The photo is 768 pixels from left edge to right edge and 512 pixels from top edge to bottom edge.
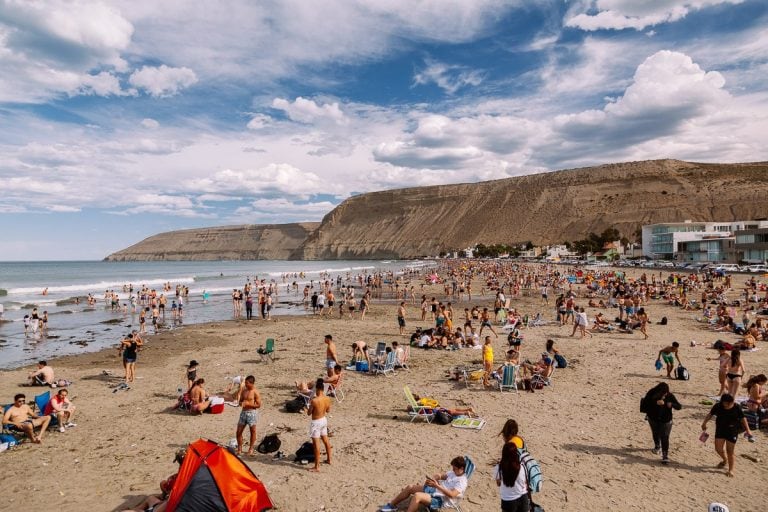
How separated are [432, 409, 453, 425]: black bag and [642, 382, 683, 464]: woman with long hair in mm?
3115

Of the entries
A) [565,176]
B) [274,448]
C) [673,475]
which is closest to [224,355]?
[274,448]

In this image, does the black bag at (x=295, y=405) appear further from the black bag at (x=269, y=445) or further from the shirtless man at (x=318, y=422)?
the shirtless man at (x=318, y=422)

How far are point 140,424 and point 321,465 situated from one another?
4.05 meters

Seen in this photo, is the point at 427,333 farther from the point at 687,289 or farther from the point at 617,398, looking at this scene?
the point at 687,289

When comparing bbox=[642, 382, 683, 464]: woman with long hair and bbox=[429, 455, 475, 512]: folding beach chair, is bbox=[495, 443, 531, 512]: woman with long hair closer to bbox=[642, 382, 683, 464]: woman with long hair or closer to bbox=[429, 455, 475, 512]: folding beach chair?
bbox=[429, 455, 475, 512]: folding beach chair

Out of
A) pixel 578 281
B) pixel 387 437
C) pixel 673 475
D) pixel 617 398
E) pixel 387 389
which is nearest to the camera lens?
pixel 673 475

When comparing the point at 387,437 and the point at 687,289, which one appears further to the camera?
the point at 687,289

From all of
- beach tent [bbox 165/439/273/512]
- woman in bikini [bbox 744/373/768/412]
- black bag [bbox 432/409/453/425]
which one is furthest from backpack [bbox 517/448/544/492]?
woman in bikini [bbox 744/373/768/412]

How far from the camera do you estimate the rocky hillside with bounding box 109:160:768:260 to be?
97062 millimetres

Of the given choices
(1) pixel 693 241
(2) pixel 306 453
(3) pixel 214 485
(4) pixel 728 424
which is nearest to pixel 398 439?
(2) pixel 306 453

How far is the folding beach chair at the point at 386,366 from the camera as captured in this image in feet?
38.9

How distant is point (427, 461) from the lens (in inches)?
273

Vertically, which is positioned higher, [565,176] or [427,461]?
[565,176]

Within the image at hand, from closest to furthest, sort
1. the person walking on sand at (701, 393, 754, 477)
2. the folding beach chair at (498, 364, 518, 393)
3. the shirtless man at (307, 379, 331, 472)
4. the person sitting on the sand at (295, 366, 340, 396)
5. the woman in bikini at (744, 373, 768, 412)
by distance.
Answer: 1. the person walking on sand at (701, 393, 754, 477)
2. the shirtless man at (307, 379, 331, 472)
3. the woman in bikini at (744, 373, 768, 412)
4. the person sitting on the sand at (295, 366, 340, 396)
5. the folding beach chair at (498, 364, 518, 393)
